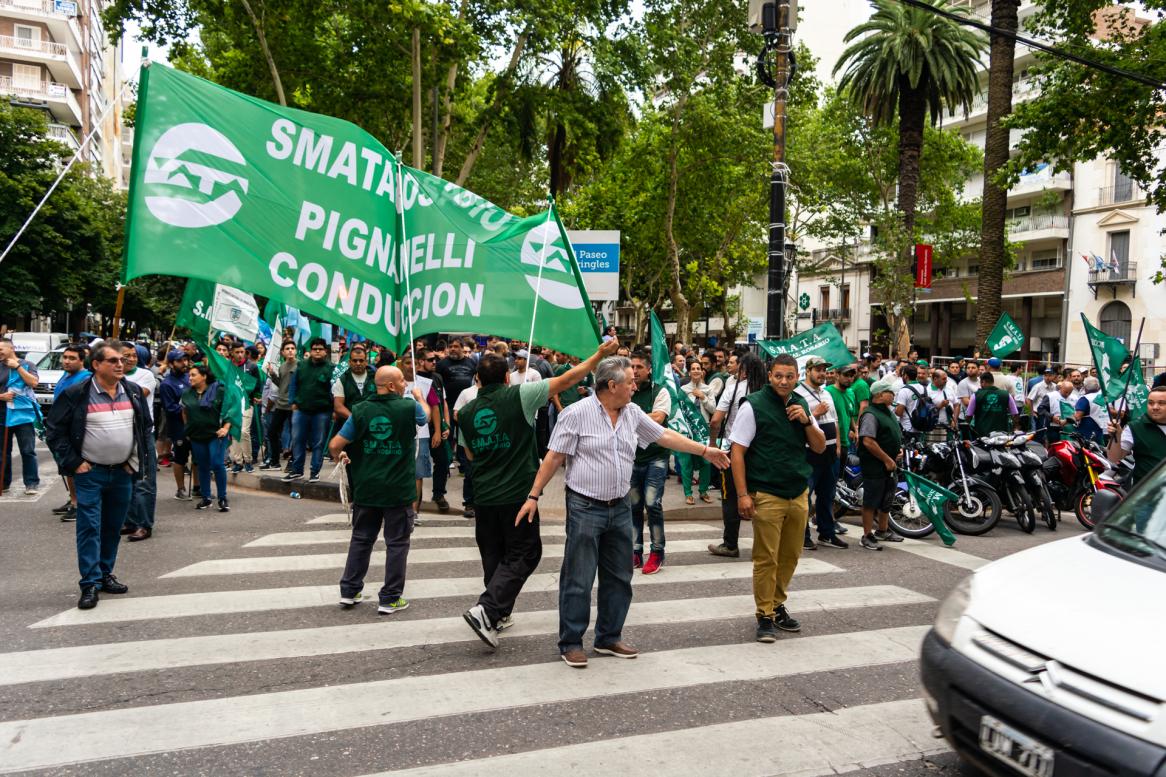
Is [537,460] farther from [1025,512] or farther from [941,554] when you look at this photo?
[1025,512]

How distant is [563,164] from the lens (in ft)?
81.0

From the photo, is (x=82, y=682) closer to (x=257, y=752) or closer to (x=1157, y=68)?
(x=257, y=752)

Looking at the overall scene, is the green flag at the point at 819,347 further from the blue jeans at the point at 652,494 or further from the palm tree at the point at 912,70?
the palm tree at the point at 912,70

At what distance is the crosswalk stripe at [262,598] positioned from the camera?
233 inches

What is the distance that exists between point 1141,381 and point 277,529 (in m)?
12.1

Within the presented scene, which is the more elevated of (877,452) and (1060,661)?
(877,452)

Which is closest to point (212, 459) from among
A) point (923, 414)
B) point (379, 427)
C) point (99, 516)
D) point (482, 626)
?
point (99, 516)

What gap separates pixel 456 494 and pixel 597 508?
636cm

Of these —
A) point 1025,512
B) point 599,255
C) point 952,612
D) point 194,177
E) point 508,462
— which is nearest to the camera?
point 952,612

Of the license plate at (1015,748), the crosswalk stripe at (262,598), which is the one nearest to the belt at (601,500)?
the crosswalk stripe at (262,598)

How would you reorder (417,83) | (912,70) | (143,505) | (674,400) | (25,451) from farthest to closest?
(912,70) < (417,83) < (25,451) < (674,400) < (143,505)

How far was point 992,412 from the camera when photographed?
40.7 ft

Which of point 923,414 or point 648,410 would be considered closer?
point 648,410

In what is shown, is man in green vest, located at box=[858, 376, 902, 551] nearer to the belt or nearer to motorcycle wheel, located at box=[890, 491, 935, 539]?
motorcycle wheel, located at box=[890, 491, 935, 539]
